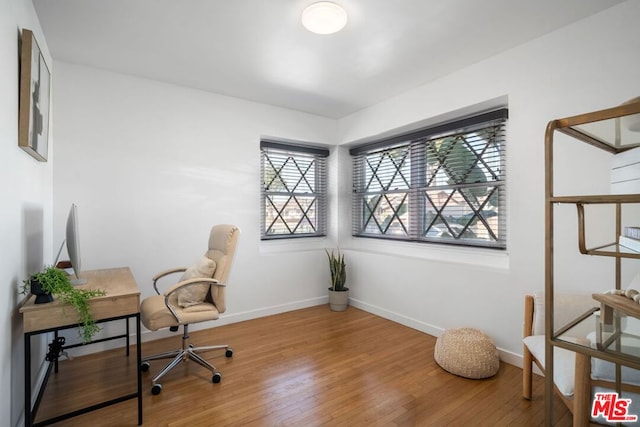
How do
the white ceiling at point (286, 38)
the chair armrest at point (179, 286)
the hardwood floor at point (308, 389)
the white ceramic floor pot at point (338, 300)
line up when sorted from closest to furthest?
the hardwood floor at point (308, 389), the white ceiling at point (286, 38), the chair armrest at point (179, 286), the white ceramic floor pot at point (338, 300)

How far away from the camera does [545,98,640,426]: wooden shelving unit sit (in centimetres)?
89

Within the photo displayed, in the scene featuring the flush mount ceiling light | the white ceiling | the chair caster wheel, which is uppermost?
the white ceiling

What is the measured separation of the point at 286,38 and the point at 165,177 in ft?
5.91

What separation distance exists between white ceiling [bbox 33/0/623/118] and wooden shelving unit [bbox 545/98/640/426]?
1257mm

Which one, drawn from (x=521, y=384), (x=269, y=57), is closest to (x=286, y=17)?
(x=269, y=57)

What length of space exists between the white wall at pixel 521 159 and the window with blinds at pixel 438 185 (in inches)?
9.3

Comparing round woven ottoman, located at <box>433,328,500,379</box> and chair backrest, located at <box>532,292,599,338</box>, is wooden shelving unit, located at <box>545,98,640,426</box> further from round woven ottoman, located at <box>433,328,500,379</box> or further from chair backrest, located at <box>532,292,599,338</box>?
round woven ottoman, located at <box>433,328,500,379</box>

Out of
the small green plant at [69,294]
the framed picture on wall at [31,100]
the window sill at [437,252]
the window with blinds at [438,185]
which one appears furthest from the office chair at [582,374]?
the framed picture on wall at [31,100]

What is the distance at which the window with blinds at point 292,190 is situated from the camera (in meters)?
3.93

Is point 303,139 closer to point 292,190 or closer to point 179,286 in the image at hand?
point 292,190

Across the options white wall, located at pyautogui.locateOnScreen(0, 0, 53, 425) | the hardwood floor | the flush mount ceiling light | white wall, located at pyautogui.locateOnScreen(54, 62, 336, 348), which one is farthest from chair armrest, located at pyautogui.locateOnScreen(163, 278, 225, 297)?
the flush mount ceiling light

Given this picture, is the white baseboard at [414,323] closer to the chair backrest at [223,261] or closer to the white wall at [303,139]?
the white wall at [303,139]

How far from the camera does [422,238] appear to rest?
350 cm

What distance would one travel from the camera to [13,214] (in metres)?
1.57
